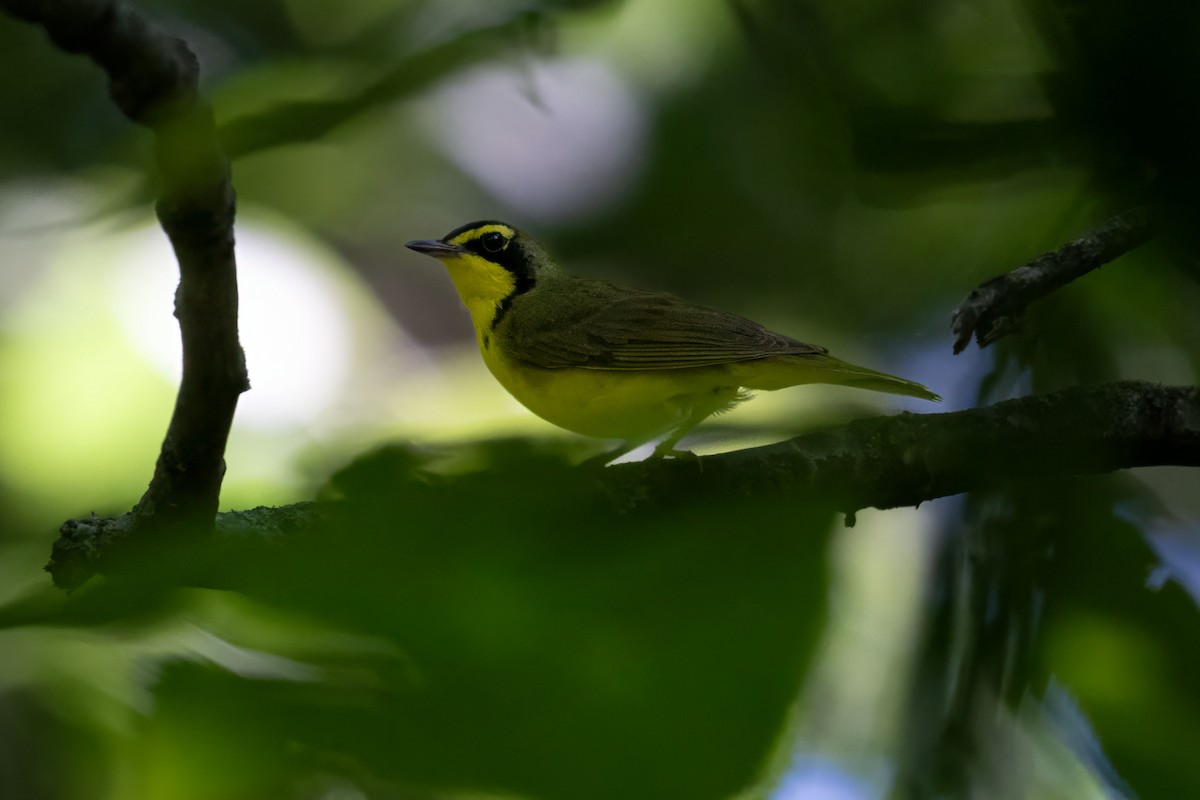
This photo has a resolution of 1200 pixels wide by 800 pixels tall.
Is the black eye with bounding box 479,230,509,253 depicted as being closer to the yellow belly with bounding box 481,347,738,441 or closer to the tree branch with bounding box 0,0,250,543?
the yellow belly with bounding box 481,347,738,441

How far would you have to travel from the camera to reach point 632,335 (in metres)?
2.24

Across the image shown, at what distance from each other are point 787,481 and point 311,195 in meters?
1.81

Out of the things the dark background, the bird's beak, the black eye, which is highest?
the black eye

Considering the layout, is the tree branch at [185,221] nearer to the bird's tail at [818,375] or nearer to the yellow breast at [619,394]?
the bird's tail at [818,375]

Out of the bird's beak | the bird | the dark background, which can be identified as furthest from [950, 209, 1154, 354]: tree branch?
the bird's beak

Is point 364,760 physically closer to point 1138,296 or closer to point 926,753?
point 926,753

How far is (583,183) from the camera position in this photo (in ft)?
5.44

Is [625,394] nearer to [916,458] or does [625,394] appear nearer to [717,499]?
[916,458]

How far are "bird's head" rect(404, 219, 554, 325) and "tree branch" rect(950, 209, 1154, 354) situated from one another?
1.92m

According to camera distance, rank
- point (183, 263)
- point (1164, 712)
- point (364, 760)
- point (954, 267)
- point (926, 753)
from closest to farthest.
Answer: point (364, 760)
point (1164, 712)
point (926, 753)
point (183, 263)
point (954, 267)


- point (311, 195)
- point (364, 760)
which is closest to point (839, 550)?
point (364, 760)

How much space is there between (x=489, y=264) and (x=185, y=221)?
2.01 metres

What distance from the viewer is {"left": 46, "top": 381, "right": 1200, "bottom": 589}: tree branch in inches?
27.5

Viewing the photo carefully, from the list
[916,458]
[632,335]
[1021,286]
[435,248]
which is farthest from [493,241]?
[1021,286]
